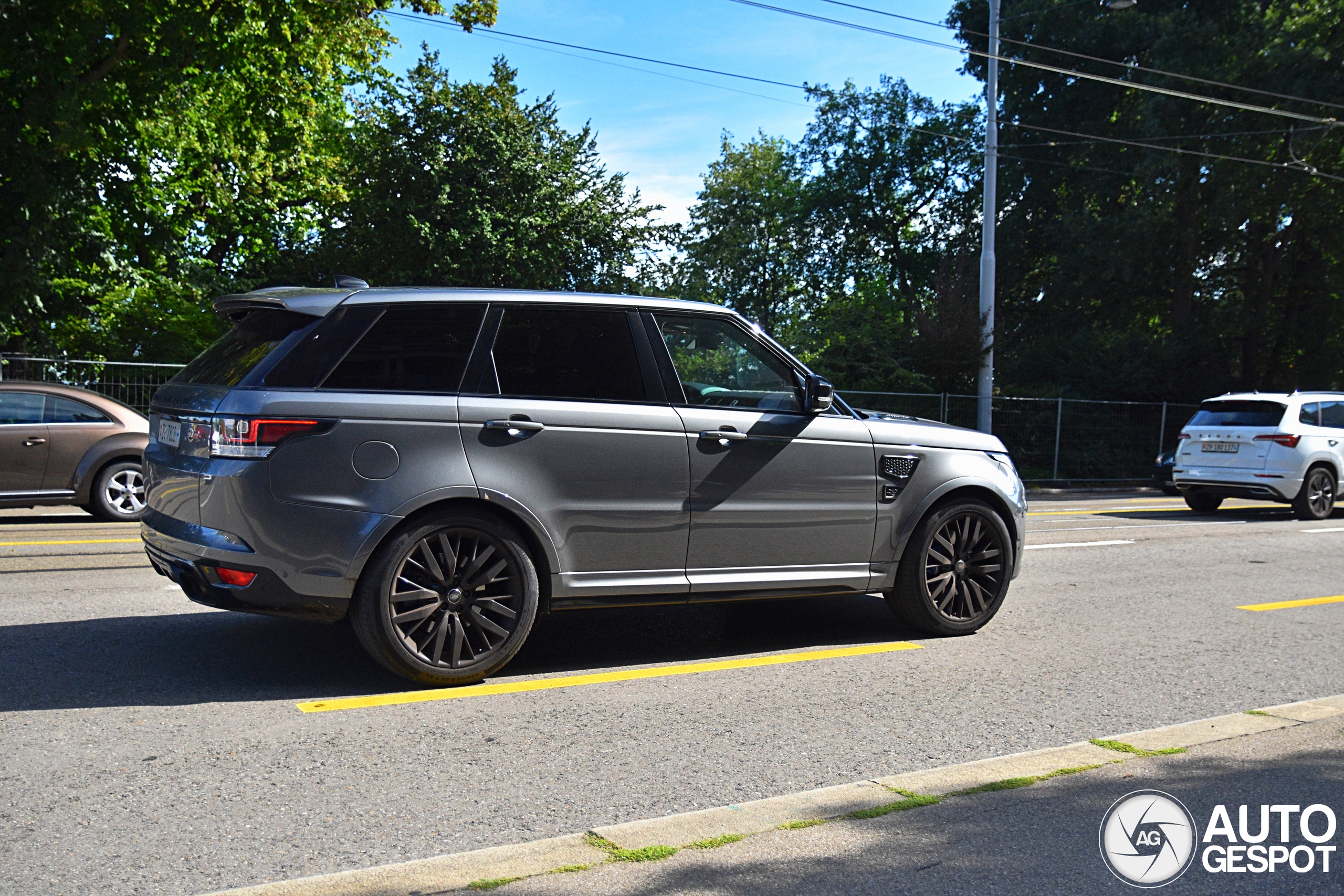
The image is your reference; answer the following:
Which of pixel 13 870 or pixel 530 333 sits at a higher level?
pixel 530 333

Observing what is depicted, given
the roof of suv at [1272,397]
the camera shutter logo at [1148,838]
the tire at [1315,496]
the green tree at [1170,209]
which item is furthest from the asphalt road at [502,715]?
the green tree at [1170,209]

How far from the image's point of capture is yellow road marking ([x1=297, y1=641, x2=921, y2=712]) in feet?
16.3

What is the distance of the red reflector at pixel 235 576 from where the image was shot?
4.90 m

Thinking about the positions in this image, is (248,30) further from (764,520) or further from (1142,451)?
(1142,451)

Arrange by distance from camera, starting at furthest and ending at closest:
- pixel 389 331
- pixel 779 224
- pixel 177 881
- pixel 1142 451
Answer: pixel 779 224 → pixel 1142 451 → pixel 389 331 → pixel 177 881

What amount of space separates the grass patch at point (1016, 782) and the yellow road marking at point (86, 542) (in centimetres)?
863

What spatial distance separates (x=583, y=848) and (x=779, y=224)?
49888 mm

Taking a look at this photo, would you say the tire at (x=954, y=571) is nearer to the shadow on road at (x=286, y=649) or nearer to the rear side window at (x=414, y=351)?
the shadow on road at (x=286, y=649)

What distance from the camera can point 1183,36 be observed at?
28047 mm

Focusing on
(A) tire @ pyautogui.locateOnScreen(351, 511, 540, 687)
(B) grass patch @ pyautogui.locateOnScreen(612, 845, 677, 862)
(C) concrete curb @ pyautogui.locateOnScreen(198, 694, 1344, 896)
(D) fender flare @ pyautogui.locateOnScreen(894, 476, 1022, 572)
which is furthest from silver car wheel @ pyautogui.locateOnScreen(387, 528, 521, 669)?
(D) fender flare @ pyautogui.locateOnScreen(894, 476, 1022, 572)

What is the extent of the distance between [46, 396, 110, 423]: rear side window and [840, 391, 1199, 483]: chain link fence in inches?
595

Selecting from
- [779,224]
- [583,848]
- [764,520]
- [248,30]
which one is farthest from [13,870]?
[779,224]

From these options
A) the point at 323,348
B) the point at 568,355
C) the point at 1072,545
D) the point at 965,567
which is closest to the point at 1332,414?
the point at 1072,545

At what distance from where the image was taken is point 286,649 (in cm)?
Answer: 589
